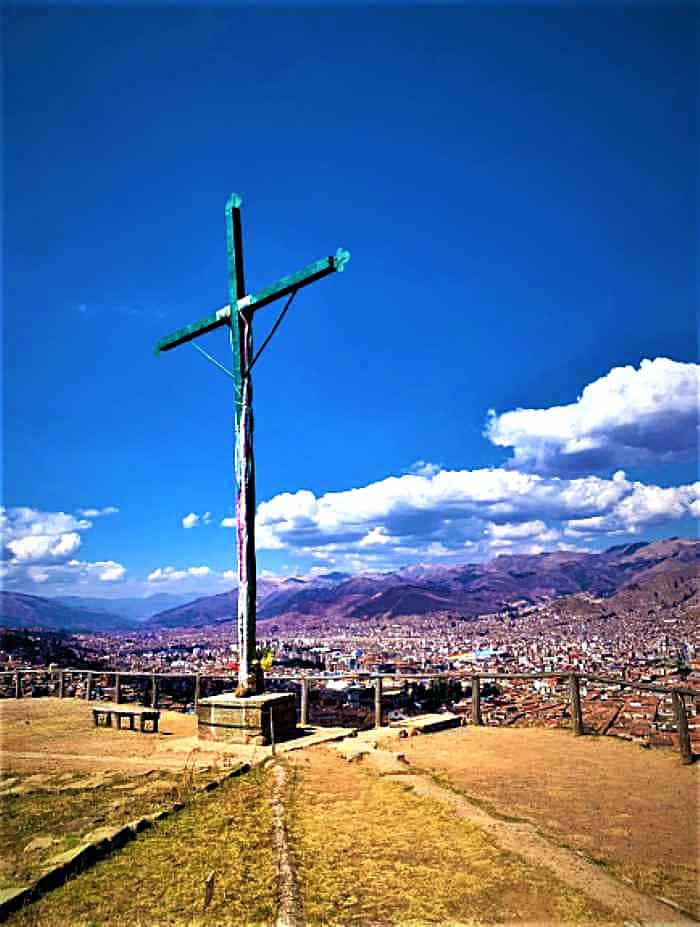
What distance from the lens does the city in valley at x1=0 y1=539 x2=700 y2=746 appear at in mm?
11008

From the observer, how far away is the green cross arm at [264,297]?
8633 mm

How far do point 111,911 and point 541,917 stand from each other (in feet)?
7.55

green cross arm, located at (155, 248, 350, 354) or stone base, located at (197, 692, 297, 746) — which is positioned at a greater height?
green cross arm, located at (155, 248, 350, 354)

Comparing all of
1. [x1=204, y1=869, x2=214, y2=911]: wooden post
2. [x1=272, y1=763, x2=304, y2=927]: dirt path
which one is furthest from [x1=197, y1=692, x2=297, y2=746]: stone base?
[x1=204, y1=869, x2=214, y2=911]: wooden post

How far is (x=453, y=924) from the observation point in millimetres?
3289

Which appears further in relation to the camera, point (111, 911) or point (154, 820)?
point (154, 820)

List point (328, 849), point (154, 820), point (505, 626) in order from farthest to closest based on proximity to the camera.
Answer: point (505, 626)
point (154, 820)
point (328, 849)

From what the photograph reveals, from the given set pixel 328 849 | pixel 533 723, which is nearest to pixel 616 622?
pixel 533 723

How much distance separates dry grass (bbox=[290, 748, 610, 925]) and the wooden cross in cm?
388

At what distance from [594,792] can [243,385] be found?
7.17 meters

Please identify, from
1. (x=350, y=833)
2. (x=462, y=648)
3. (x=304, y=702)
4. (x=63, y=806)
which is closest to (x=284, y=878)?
(x=350, y=833)

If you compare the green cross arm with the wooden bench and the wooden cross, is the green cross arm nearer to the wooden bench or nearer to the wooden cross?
the wooden cross

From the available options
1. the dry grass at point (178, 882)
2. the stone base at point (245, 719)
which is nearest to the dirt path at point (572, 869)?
the dry grass at point (178, 882)

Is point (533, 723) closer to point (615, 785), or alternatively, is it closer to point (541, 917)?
point (615, 785)
